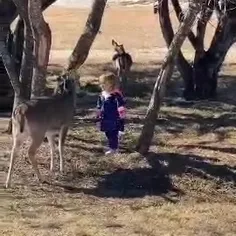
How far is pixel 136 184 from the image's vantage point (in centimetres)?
919

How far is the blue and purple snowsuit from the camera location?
10.1 meters

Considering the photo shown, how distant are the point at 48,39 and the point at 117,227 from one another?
351 cm

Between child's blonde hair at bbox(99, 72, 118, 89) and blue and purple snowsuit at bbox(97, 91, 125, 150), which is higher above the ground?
child's blonde hair at bbox(99, 72, 118, 89)

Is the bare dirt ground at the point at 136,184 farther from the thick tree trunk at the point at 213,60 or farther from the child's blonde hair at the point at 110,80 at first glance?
the thick tree trunk at the point at 213,60

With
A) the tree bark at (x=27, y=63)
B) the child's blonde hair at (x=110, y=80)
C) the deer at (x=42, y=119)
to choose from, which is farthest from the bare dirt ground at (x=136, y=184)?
the child's blonde hair at (x=110, y=80)

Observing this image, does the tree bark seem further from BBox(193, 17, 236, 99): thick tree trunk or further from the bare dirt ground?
BBox(193, 17, 236, 99): thick tree trunk

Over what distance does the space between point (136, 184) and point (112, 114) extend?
131 centimetres

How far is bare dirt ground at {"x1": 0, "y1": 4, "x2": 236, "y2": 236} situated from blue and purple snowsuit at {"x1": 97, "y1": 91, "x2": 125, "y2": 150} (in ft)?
0.93

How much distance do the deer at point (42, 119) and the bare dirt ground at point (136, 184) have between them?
0.36m

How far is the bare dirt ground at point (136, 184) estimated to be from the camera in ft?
25.2

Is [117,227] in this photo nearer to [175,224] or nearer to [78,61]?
[175,224]

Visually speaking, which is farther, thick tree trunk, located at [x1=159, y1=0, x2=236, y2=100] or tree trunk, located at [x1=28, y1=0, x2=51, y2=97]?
thick tree trunk, located at [x1=159, y1=0, x2=236, y2=100]

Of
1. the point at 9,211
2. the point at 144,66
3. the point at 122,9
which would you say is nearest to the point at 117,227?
the point at 9,211

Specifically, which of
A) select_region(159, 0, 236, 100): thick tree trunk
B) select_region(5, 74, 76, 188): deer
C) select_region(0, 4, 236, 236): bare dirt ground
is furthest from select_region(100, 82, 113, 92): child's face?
select_region(159, 0, 236, 100): thick tree trunk
